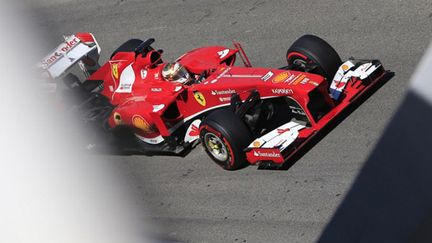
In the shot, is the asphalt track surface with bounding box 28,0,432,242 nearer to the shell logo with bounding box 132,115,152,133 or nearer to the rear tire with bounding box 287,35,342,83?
the shell logo with bounding box 132,115,152,133

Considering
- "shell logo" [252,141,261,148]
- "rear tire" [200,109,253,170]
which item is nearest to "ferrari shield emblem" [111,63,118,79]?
"rear tire" [200,109,253,170]

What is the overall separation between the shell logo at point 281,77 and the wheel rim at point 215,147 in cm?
94

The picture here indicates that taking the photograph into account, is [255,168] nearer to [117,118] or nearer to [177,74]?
[177,74]

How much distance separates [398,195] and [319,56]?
115 inches

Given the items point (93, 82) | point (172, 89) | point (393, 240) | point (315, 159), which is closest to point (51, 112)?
point (93, 82)

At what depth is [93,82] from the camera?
11.1m

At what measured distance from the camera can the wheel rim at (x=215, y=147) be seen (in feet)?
30.1

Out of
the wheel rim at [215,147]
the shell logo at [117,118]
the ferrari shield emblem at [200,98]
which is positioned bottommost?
the shell logo at [117,118]

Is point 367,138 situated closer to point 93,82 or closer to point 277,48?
point 277,48

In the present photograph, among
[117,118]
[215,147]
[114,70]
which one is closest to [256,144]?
[215,147]

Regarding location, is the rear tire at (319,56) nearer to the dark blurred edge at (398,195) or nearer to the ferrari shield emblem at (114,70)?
the dark blurred edge at (398,195)

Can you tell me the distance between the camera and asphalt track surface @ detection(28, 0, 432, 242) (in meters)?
8.41

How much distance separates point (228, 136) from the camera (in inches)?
350

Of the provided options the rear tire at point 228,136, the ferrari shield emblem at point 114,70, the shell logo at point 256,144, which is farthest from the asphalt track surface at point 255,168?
the ferrari shield emblem at point 114,70
